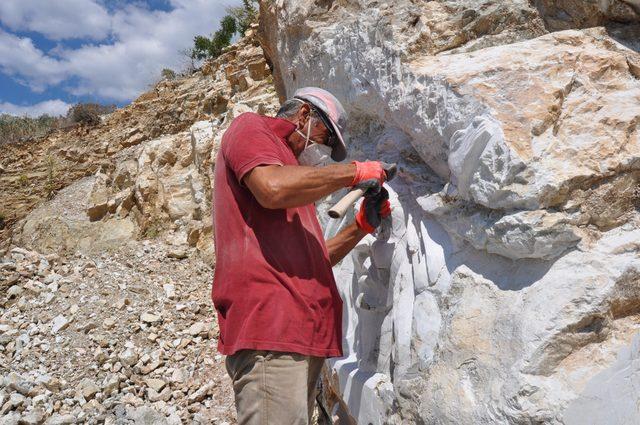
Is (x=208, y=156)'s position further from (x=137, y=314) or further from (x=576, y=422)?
(x=576, y=422)

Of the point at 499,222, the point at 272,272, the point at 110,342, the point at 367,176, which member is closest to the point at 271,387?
the point at 272,272

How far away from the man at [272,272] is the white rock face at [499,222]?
0.33 metres

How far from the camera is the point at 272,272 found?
65.9 inches

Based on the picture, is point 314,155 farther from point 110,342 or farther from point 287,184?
point 110,342

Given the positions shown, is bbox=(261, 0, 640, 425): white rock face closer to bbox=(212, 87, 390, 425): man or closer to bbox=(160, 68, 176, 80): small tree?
bbox=(212, 87, 390, 425): man

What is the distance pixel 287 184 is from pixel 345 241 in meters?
0.64

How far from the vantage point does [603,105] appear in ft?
5.31

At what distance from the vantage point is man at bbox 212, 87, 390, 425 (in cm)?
162

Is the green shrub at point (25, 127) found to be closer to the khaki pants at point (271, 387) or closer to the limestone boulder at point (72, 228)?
the limestone boulder at point (72, 228)

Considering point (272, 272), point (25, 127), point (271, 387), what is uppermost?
point (25, 127)

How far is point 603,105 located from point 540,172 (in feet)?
1.10

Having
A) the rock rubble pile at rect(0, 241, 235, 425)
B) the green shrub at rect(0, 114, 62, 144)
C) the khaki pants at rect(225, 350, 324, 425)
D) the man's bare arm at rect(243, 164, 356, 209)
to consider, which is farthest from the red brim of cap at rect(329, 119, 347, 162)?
the green shrub at rect(0, 114, 62, 144)

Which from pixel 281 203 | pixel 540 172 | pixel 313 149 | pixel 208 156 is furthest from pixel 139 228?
pixel 540 172

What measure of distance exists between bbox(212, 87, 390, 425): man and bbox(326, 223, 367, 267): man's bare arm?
277mm
